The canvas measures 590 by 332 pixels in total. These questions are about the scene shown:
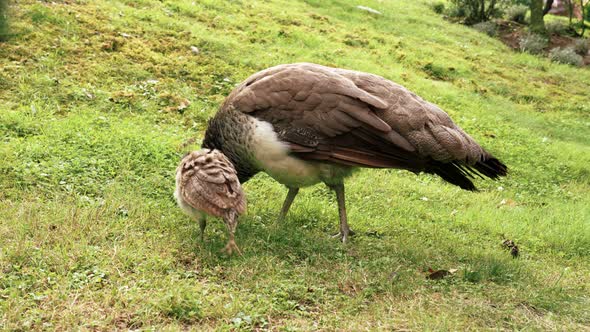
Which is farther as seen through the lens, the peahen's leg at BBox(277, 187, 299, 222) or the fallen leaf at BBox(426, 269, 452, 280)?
the peahen's leg at BBox(277, 187, 299, 222)

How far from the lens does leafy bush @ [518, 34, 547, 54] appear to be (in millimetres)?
17078

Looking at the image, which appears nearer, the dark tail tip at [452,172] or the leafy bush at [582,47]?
the dark tail tip at [452,172]

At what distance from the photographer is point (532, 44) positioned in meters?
17.2

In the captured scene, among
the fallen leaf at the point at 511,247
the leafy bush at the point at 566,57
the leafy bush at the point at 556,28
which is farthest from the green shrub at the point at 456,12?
the fallen leaf at the point at 511,247

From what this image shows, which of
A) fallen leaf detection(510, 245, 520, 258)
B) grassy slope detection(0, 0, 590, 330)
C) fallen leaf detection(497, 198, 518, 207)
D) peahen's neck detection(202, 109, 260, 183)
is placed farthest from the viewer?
fallen leaf detection(497, 198, 518, 207)

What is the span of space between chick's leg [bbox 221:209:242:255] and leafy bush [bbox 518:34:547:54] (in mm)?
14521

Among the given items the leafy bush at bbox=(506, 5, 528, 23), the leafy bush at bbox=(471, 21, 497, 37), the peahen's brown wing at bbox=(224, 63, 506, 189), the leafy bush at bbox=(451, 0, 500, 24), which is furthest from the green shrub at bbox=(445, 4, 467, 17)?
the peahen's brown wing at bbox=(224, 63, 506, 189)

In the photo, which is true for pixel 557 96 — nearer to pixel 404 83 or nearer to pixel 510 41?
pixel 404 83

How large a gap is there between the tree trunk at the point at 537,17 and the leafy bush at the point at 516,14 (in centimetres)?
195

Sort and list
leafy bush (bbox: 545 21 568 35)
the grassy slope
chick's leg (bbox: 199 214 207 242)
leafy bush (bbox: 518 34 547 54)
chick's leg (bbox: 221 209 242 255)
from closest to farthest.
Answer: the grassy slope → chick's leg (bbox: 221 209 242 255) → chick's leg (bbox: 199 214 207 242) → leafy bush (bbox: 518 34 547 54) → leafy bush (bbox: 545 21 568 35)

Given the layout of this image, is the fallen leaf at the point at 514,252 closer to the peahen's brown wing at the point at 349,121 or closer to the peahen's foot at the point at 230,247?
the peahen's brown wing at the point at 349,121

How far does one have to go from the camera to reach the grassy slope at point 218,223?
4004mm

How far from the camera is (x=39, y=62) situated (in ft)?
25.7

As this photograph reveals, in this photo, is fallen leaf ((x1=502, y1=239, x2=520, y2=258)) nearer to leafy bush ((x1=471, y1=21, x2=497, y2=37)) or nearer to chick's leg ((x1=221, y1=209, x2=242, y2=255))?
chick's leg ((x1=221, y1=209, x2=242, y2=255))
